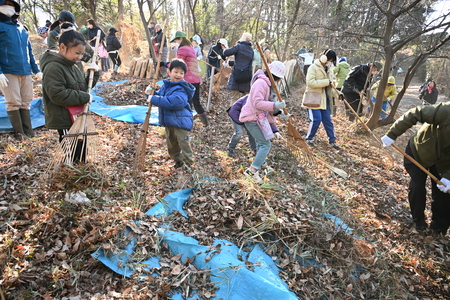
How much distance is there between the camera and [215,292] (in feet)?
7.86

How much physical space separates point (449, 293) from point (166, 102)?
3.84 m

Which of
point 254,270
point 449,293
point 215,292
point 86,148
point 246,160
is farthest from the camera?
point 246,160

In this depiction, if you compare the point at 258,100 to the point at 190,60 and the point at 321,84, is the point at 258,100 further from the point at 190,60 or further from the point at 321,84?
the point at 190,60

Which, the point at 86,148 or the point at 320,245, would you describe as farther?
the point at 86,148

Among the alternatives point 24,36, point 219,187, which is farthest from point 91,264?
point 24,36

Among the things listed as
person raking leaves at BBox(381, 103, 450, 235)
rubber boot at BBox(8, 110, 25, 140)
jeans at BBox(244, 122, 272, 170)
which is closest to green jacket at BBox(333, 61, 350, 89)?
person raking leaves at BBox(381, 103, 450, 235)

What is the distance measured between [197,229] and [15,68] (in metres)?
3.68

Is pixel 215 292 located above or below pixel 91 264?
below

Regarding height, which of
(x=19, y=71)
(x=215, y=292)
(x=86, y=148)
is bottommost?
(x=215, y=292)

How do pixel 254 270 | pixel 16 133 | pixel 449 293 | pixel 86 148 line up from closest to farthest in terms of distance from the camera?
pixel 254 270 → pixel 449 293 → pixel 86 148 → pixel 16 133

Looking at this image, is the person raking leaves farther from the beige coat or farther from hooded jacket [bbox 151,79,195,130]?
hooded jacket [bbox 151,79,195,130]

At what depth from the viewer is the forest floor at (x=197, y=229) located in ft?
7.80

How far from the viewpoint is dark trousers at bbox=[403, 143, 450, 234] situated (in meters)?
3.58

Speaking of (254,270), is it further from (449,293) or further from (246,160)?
(246,160)
